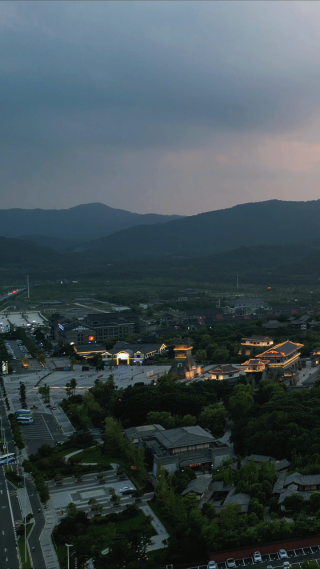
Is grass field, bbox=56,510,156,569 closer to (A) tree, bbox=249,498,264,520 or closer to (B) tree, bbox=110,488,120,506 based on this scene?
(B) tree, bbox=110,488,120,506

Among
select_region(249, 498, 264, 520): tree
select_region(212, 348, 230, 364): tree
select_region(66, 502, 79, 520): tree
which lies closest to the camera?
select_region(249, 498, 264, 520): tree

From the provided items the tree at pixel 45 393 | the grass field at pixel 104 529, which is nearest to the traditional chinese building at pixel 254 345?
the tree at pixel 45 393

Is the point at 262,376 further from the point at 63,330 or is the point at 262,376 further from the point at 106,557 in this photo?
the point at 63,330

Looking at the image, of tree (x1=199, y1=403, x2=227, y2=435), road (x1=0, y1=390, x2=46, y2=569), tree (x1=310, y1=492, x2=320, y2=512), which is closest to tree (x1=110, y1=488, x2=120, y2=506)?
road (x1=0, y1=390, x2=46, y2=569)

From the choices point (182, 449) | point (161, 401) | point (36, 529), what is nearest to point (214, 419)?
point (161, 401)

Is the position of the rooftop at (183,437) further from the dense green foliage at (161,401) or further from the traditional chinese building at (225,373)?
the traditional chinese building at (225,373)

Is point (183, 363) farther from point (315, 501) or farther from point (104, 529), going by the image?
point (104, 529)

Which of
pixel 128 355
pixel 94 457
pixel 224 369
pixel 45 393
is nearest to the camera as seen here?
pixel 94 457

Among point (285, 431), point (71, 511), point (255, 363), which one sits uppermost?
point (255, 363)

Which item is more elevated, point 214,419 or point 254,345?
point 254,345

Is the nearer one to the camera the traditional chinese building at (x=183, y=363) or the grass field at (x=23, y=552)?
the grass field at (x=23, y=552)

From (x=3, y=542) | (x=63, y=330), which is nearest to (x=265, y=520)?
(x=3, y=542)
